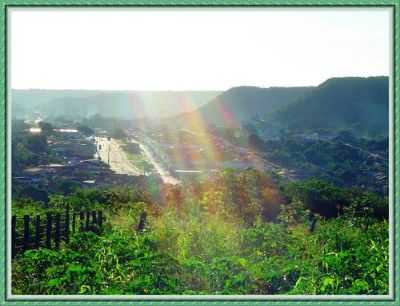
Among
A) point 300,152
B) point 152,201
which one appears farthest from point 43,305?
point 300,152

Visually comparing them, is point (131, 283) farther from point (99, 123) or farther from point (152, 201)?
point (99, 123)

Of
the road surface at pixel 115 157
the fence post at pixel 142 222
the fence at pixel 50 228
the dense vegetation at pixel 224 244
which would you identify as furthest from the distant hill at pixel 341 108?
the fence at pixel 50 228

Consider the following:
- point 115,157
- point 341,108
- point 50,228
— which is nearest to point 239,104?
point 341,108

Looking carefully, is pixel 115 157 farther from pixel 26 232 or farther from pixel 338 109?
pixel 338 109

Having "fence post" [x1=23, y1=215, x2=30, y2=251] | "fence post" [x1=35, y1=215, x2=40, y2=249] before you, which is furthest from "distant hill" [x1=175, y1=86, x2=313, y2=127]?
"fence post" [x1=23, y1=215, x2=30, y2=251]

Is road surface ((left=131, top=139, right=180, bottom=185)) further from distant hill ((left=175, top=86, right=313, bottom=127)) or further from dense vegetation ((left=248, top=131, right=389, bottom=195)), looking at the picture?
dense vegetation ((left=248, top=131, right=389, bottom=195))

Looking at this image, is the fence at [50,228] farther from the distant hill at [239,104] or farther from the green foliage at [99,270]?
the distant hill at [239,104]
